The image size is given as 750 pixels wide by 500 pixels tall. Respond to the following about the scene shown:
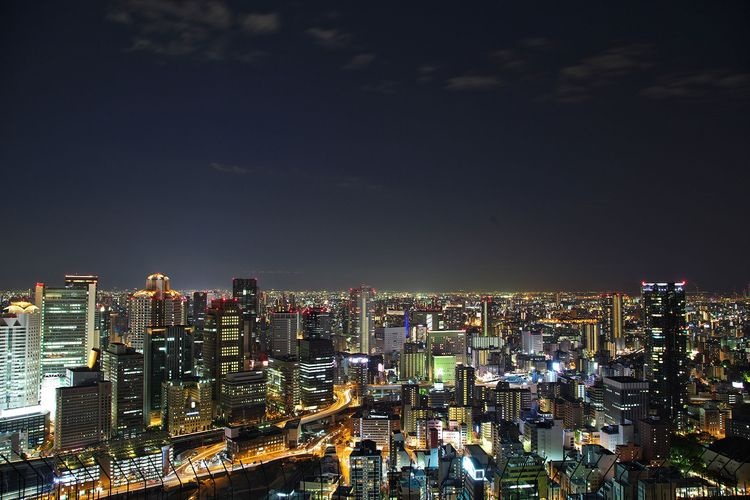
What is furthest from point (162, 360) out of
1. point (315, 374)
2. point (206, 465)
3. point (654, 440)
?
point (654, 440)

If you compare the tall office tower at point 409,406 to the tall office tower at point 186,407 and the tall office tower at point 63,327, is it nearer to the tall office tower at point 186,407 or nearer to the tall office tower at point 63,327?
the tall office tower at point 186,407

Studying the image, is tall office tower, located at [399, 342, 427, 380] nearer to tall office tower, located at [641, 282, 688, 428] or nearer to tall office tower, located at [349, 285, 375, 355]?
tall office tower, located at [349, 285, 375, 355]

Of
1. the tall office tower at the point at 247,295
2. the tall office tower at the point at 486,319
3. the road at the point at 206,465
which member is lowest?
the road at the point at 206,465

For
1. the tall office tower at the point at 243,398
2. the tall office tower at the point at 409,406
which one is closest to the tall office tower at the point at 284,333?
the tall office tower at the point at 243,398

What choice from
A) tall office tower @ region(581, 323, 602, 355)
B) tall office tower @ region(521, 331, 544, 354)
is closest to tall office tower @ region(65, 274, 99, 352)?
tall office tower @ region(521, 331, 544, 354)

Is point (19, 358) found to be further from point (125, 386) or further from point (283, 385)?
point (283, 385)
